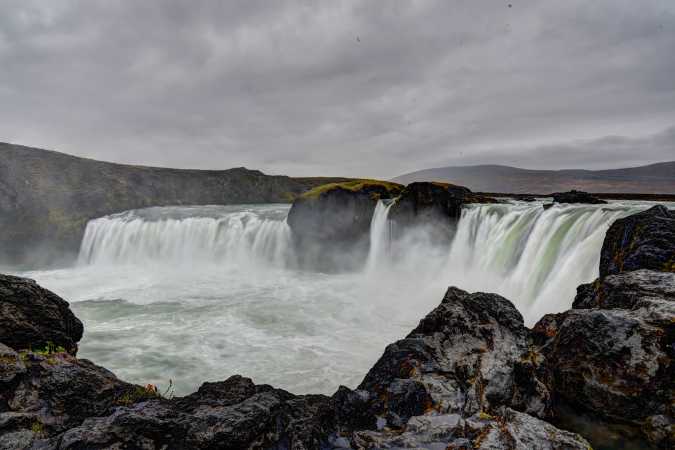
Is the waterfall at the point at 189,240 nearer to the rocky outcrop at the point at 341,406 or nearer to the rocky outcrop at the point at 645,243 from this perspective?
the rocky outcrop at the point at 341,406

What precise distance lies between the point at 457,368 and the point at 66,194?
1819 inches

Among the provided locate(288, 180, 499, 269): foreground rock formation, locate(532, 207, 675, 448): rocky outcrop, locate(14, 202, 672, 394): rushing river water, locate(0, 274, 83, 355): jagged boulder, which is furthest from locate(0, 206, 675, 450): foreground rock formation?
locate(288, 180, 499, 269): foreground rock formation

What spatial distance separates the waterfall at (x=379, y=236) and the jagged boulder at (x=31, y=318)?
701 inches

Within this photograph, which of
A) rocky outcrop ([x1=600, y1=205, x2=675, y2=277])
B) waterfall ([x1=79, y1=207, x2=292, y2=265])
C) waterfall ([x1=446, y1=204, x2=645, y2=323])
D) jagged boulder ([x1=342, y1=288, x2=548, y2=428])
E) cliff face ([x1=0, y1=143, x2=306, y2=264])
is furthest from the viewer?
cliff face ([x1=0, y1=143, x2=306, y2=264])

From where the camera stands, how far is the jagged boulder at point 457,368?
4363 millimetres

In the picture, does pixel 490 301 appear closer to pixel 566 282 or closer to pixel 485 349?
pixel 485 349

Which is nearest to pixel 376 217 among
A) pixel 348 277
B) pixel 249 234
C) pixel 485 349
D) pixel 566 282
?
pixel 348 277

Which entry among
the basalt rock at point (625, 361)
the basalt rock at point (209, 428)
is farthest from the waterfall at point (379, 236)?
the basalt rock at point (209, 428)

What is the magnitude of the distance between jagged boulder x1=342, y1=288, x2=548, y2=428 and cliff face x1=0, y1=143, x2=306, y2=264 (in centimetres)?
3880

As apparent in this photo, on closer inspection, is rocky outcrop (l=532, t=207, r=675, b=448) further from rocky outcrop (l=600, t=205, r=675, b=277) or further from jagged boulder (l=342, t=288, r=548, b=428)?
rocky outcrop (l=600, t=205, r=675, b=277)

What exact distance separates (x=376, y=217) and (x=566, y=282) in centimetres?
1417

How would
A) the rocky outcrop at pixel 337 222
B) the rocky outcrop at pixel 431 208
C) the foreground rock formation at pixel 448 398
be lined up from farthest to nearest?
the rocky outcrop at pixel 337 222 → the rocky outcrop at pixel 431 208 → the foreground rock formation at pixel 448 398

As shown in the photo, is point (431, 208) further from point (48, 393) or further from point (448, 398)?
point (48, 393)

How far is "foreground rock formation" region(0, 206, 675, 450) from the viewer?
149 inches
